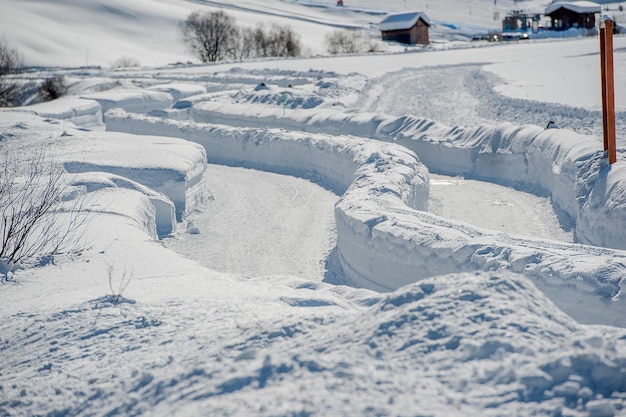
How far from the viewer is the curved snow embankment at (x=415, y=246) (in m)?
6.47

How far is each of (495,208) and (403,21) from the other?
5064 cm

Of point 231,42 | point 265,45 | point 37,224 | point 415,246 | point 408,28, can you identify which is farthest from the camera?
point 408,28

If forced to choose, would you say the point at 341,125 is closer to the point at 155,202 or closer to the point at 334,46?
the point at 155,202

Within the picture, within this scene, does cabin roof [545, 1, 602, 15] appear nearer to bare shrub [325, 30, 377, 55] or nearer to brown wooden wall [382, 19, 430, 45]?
brown wooden wall [382, 19, 430, 45]

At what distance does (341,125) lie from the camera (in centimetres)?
1764

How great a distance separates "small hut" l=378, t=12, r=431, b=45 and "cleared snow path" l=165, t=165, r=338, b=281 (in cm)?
4696

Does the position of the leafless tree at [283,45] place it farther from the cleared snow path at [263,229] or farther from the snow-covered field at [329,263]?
the cleared snow path at [263,229]

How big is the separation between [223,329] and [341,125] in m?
13.3

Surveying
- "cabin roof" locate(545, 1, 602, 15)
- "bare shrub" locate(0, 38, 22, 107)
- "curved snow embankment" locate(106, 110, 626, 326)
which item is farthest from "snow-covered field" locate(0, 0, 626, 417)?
"cabin roof" locate(545, 1, 602, 15)

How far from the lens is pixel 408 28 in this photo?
195ft

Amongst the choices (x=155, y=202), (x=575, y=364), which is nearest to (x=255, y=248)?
(x=155, y=202)

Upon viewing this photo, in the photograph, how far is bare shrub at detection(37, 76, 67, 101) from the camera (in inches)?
1165

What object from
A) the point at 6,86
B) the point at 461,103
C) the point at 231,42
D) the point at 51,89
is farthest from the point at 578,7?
A: the point at 6,86

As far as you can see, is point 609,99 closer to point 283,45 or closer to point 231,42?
point 283,45
